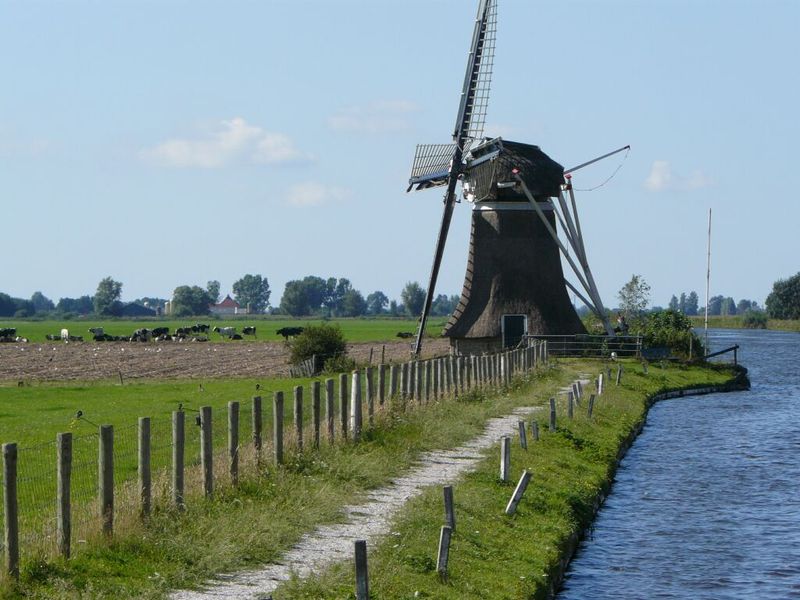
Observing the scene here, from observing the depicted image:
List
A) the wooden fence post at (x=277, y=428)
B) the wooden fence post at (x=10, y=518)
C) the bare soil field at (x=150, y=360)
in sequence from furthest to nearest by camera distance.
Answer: the bare soil field at (x=150, y=360) < the wooden fence post at (x=277, y=428) < the wooden fence post at (x=10, y=518)

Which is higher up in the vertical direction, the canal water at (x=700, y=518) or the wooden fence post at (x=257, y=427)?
the wooden fence post at (x=257, y=427)

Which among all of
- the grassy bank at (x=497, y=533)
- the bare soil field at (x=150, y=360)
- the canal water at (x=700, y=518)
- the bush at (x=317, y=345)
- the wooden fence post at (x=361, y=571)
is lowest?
the canal water at (x=700, y=518)

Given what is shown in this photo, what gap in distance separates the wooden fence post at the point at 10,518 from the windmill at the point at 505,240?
4592cm

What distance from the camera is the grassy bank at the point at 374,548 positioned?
1411 cm

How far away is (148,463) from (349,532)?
294cm

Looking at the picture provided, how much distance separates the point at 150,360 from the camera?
7512 cm

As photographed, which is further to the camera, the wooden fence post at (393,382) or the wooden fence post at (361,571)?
the wooden fence post at (393,382)

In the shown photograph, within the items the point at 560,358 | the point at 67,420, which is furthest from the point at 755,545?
the point at 560,358

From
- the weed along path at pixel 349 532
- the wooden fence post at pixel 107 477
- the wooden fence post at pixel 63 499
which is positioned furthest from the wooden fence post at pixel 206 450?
the wooden fence post at pixel 63 499

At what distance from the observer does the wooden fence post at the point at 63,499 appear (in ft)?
47.1

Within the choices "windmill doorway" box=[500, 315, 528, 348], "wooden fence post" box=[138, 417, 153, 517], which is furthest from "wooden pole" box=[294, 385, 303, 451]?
"windmill doorway" box=[500, 315, 528, 348]

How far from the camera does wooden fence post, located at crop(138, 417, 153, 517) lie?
16219 millimetres

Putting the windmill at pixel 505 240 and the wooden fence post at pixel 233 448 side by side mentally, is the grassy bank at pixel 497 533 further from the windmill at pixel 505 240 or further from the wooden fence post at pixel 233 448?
the windmill at pixel 505 240

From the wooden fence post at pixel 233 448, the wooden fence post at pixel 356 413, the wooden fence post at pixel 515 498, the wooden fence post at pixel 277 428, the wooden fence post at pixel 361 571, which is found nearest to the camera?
the wooden fence post at pixel 361 571
